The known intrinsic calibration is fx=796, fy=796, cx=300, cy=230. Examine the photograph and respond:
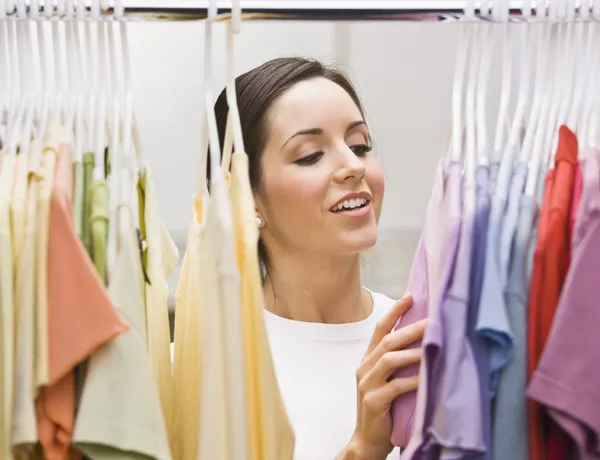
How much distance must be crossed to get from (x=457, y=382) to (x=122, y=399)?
305mm

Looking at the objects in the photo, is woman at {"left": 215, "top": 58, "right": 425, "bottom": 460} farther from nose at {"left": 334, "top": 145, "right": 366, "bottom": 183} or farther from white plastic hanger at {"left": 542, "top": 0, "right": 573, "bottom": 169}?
white plastic hanger at {"left": 542, "top": 0, "right": 573, "bottom": 169}

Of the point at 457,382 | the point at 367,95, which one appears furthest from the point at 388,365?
the point at 367,95

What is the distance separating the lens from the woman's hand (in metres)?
0.84

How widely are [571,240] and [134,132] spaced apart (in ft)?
1.56

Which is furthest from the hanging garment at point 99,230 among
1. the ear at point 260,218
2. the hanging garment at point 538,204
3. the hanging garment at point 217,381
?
the ear at point 260,218

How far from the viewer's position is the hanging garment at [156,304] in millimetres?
820

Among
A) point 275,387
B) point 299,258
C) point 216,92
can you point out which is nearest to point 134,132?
point 275,387

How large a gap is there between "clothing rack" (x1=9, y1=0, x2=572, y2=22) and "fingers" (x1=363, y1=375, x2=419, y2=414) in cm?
38

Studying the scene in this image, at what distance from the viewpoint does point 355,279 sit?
56.6 inches

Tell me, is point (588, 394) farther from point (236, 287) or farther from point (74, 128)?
point (74, 128)

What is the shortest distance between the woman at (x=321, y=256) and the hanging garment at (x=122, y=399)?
26 cm

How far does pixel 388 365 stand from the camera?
852 millimetres

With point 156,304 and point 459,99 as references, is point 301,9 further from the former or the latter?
point 156,304

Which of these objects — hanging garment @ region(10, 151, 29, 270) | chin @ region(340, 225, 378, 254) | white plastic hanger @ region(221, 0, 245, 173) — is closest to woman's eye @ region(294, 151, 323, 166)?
chin @ region(340, 225, 378, 254)
